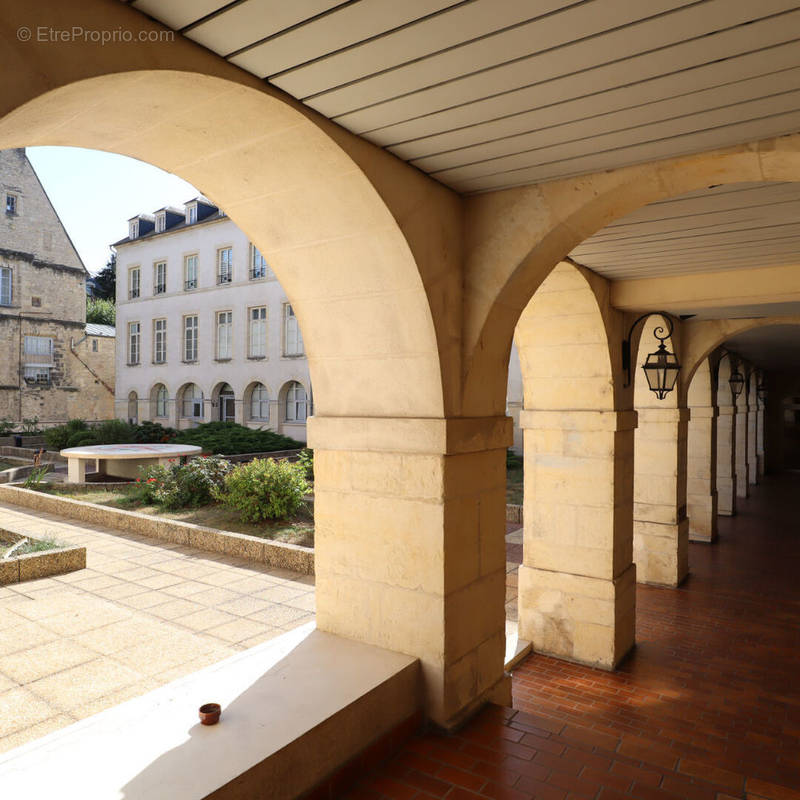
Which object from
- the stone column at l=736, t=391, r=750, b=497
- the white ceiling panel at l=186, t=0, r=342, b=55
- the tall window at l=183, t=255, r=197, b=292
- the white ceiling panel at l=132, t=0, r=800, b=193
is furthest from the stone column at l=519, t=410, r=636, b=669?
the tall window at l=183, t=255, r=197, b=292

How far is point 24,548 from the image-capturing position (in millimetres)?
7312

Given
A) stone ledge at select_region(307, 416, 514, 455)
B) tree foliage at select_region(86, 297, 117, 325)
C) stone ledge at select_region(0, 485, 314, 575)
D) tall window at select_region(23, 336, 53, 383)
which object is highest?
tree foliage at select_region(86, 297, 117, 325)

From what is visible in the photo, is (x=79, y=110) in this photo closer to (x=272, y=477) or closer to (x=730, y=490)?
(x=272, y=477)

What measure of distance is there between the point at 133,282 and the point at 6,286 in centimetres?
573

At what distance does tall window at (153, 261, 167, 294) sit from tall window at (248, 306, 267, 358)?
6158 mm

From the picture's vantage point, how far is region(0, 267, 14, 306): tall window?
28.8 metres

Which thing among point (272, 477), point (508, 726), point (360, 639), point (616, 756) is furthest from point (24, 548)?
point (616, 756)

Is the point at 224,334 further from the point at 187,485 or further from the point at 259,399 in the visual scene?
the point at 187,485

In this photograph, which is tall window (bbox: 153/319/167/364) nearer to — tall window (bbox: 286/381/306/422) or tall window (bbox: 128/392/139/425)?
tall window (bbox: 128/392/139/425)

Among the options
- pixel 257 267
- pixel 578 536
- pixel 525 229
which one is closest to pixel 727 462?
pixel 578 536

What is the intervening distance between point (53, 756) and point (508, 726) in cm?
233

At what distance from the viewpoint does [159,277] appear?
28.5 metres

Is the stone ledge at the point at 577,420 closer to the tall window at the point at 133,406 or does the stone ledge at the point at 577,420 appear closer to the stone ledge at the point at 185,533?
the stone ledge at the point at 185,533

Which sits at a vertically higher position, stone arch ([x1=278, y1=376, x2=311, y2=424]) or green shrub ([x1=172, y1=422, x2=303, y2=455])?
stone arch ([x1=278, y1=376, x2=311, y2=424])
